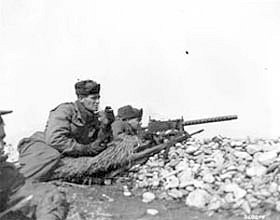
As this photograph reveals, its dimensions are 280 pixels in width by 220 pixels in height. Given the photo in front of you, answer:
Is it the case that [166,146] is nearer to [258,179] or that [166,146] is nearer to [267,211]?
[258,179]

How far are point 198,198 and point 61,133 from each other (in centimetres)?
145

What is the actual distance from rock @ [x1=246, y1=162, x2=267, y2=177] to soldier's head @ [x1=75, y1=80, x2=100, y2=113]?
168 centimetres

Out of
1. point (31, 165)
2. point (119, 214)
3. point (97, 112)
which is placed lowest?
point (119, 214)

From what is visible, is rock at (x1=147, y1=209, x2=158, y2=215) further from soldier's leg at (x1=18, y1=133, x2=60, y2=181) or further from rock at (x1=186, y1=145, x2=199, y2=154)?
rock at (x1=186, y1=145, x2=199, y2=154)

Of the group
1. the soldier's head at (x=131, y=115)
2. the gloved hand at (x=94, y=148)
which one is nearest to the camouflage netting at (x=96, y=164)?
the gloved hand at (x=94, y=148)

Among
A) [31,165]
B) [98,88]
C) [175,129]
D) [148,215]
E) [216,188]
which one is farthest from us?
[175,129]

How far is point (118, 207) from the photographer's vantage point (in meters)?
4.24

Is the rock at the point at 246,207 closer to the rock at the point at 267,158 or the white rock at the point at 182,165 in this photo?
the rock at the point at 267,158

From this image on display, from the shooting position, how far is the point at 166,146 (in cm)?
538

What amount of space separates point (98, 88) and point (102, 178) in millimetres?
909

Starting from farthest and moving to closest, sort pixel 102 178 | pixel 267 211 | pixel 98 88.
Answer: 1. pixel 98 88
2. pixel 102 178
3. pixel 267 211

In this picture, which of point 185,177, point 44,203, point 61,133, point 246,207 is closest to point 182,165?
point 185,177

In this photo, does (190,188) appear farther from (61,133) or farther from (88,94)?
(88,94)

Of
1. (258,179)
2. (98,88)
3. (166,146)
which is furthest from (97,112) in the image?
(258,179)
